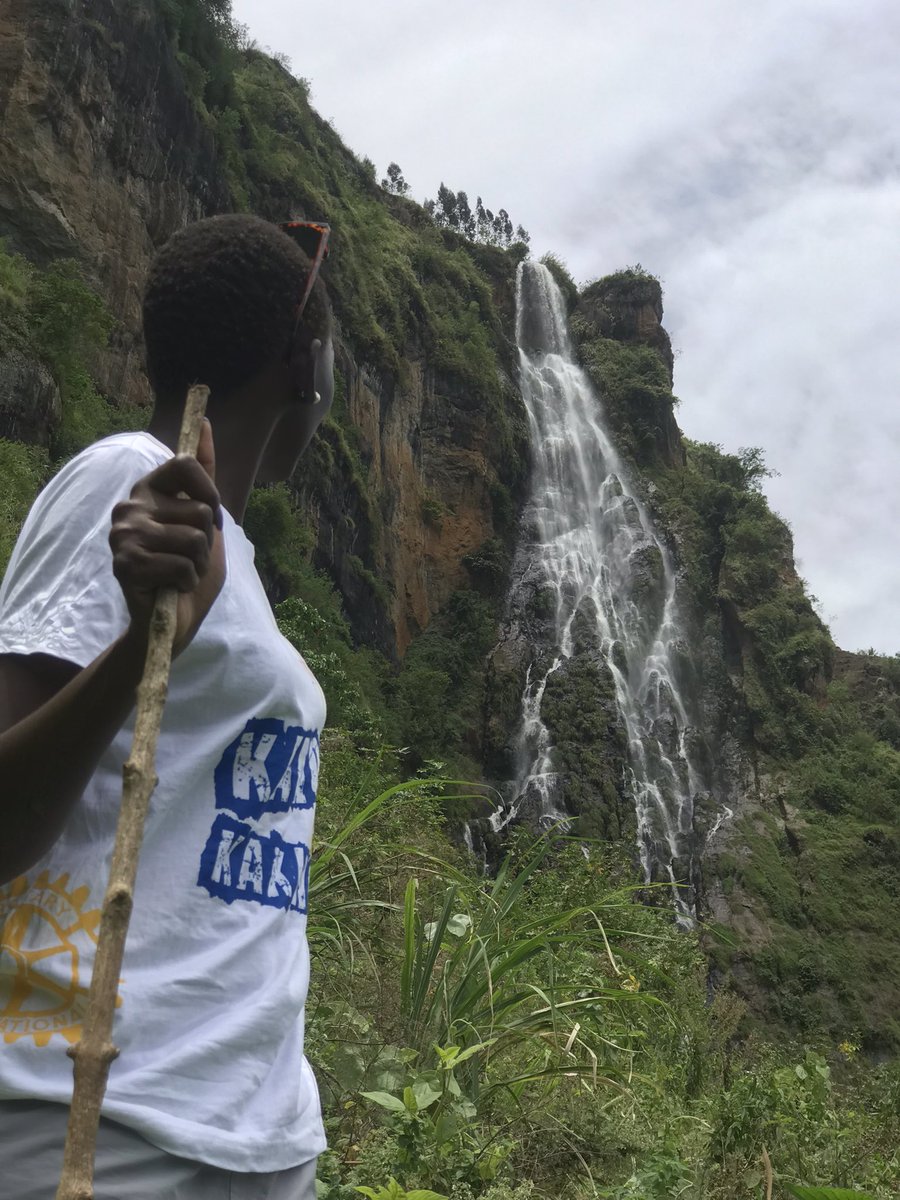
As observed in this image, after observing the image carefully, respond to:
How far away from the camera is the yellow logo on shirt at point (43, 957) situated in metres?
0.99

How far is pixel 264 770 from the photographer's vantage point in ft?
3.94

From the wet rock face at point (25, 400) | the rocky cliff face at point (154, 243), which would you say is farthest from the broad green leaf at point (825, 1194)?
the rocky cliff face at point (154, 243)

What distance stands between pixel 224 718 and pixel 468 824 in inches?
802

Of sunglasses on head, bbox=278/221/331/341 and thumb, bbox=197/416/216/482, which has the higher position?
sunglasses on head, bbox=278/221/331/341

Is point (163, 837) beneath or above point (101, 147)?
beneath

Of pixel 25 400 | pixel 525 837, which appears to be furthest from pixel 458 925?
pixel 25 400

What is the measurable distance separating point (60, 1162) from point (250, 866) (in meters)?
0.33

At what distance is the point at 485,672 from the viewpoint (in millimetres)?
26047

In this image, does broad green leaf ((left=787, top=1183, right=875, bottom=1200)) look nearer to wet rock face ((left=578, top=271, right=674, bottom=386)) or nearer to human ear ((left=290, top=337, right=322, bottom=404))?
human ear ((left=290, top=337, right=322, bottom=404))

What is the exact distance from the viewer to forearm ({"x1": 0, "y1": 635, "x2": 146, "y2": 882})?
0.94m

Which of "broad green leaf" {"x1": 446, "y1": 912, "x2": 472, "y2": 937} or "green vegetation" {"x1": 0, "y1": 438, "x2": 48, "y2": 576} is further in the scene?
"green vegetation" {"x1": 0, "y1": 438, "x2": 48, "y2": 576}

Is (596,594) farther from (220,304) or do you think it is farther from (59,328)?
(220,304)

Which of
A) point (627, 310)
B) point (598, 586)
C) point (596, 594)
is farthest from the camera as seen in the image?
point (627, 310)

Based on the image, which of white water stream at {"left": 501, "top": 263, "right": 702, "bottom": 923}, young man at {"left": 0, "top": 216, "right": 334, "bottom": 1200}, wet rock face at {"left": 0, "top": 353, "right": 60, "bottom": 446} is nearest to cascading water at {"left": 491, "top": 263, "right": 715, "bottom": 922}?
white water stream at {"left": 501, "top": 263, "right": 702, "bottom": 923}
